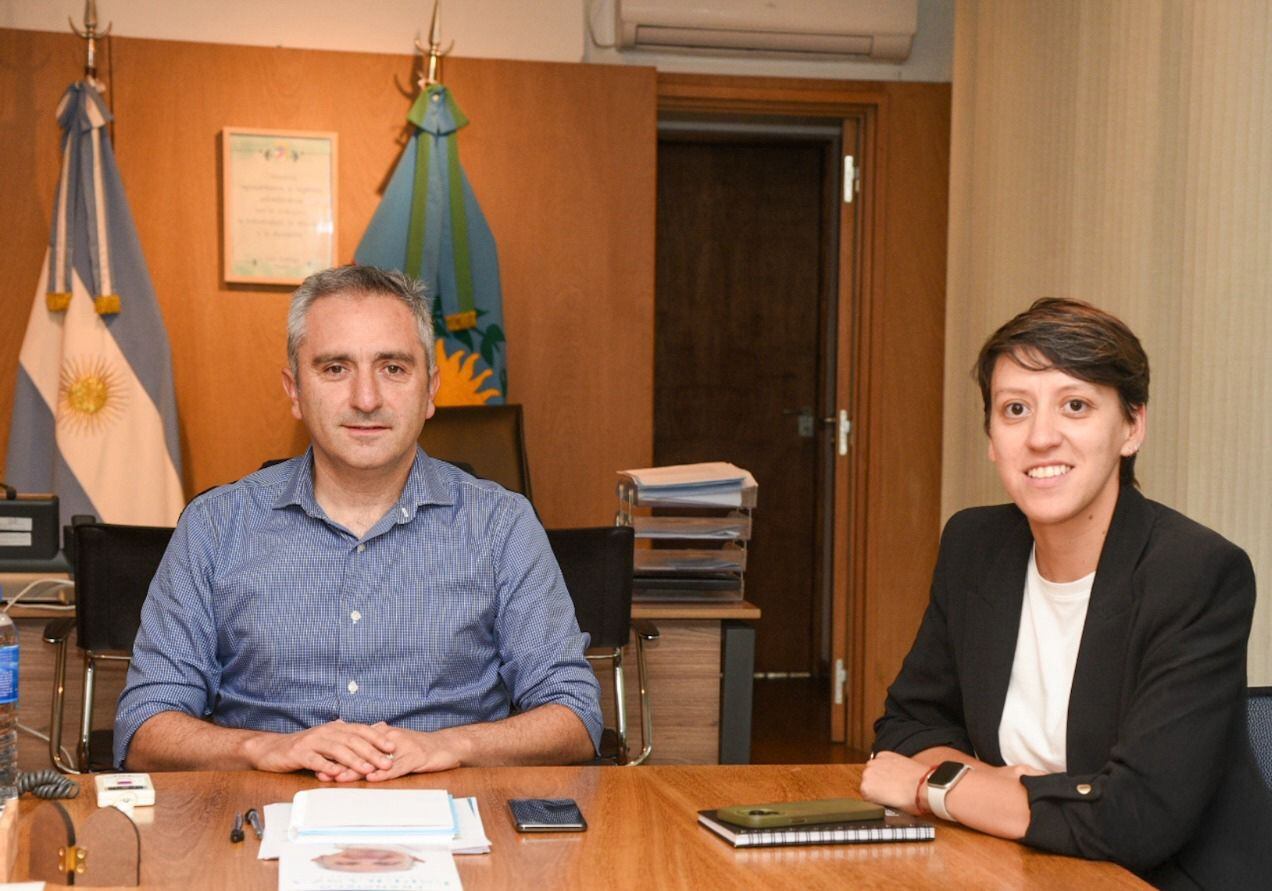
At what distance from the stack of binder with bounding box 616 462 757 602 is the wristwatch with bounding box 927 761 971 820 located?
179 cm

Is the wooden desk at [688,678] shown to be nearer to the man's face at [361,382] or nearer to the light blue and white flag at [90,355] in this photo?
the man's face at [361,382]

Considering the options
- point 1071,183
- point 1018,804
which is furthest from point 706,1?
point 1018,804

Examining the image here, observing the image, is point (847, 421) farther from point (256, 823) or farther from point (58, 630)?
point (256, 823)

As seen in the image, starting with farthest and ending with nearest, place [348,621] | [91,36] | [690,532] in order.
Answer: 1. [91,36]
2. [690,532]
3. [348,621]

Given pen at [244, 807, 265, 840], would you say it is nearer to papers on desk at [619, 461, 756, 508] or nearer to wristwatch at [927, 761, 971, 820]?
wristwatch at [927, 761, 971, 820]

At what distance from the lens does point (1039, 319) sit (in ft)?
5.55

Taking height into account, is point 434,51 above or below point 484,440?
above

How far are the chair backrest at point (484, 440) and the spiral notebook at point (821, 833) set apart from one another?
2347 millimetres

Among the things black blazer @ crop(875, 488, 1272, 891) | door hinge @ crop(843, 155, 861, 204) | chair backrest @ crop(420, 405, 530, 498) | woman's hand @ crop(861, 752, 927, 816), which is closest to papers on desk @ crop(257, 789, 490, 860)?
woman's hand @ crop(861, 752, 927, 816)

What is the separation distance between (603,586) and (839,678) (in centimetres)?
251

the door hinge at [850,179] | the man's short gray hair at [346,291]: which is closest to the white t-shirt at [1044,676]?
the man's short gray hair at [346,291]

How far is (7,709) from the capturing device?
162 centimetres

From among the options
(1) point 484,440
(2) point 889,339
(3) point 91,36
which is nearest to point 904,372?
(2) point 889,339

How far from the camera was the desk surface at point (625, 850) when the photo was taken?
130 centimetres
